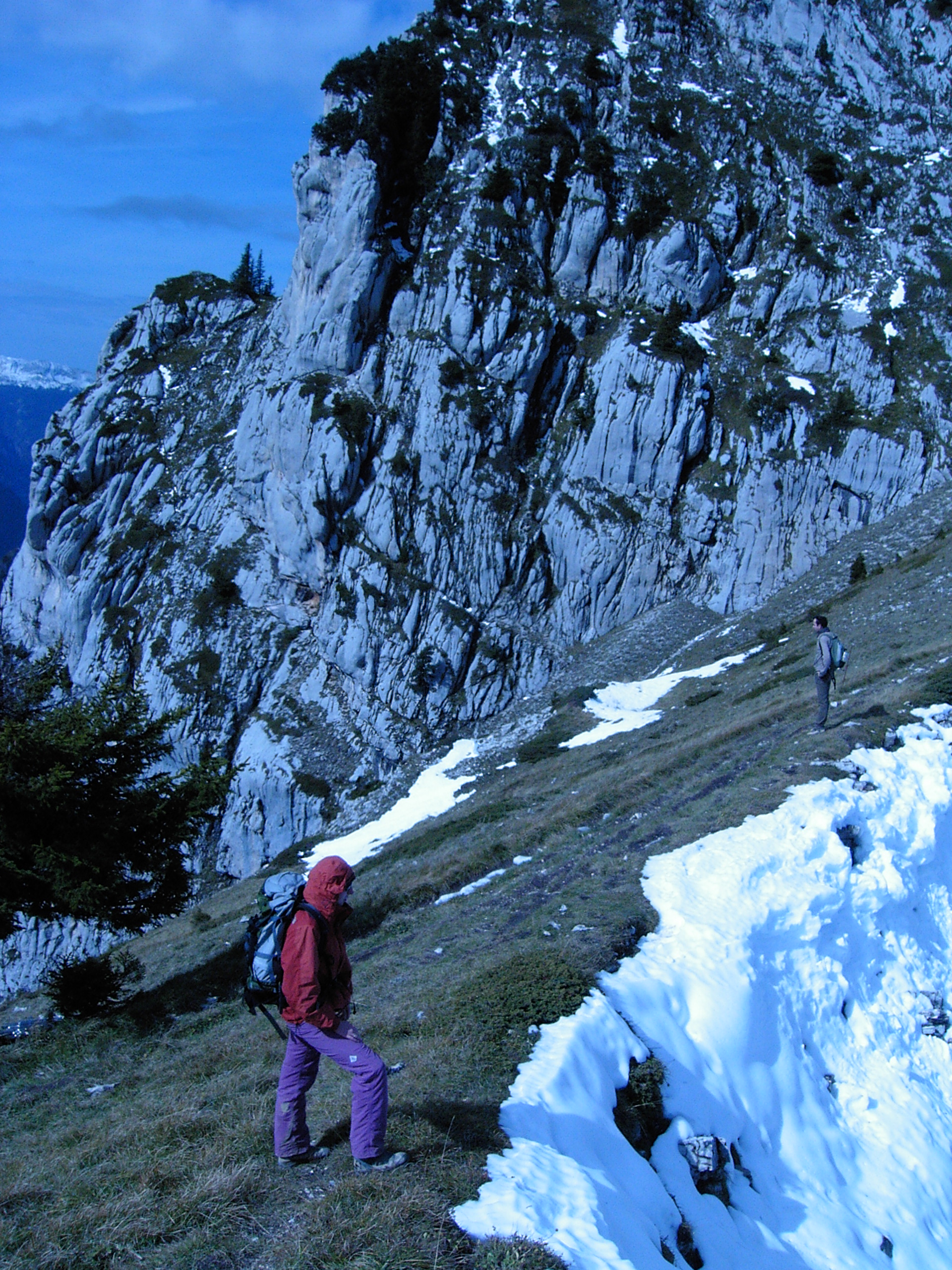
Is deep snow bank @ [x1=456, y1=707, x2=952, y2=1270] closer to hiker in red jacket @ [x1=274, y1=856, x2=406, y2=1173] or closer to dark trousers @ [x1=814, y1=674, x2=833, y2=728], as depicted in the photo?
hiker in red jacket @ [x1=274, y1=856, x2=406, y2=1173]

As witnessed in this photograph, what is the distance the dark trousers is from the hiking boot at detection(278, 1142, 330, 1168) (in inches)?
566

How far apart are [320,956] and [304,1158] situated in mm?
1832

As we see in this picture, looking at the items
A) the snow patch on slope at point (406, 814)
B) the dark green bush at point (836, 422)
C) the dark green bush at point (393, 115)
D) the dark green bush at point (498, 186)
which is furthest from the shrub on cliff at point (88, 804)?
the dark green bush at point (393, 115)

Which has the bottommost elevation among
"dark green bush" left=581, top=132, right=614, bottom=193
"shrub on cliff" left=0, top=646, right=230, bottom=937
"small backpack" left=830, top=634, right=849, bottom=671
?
"small backpack" left=830, top=634, right=849, bottom=671

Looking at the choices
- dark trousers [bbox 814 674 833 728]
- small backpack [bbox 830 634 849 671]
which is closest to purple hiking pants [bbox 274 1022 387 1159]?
dark trousers [bbox 814 674 833 728]

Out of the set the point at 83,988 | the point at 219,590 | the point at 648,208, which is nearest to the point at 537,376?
the point at 648,208

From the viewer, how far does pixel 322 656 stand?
59.2 m

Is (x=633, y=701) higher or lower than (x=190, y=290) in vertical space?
lower

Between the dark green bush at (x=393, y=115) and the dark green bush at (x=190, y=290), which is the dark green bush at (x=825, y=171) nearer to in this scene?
the dark green bush at (x=393, y=115)

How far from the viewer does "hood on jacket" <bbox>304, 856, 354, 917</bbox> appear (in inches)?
Result: 245

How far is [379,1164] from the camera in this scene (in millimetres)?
6055

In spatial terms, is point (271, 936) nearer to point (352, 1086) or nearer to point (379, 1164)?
point (352, 1086)

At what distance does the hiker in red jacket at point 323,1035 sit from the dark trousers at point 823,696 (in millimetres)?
14065

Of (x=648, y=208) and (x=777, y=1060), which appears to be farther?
(x=648, y=208)
